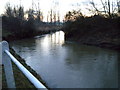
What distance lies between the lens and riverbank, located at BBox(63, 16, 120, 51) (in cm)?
2143

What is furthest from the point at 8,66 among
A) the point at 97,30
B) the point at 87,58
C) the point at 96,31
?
the point at 97,30

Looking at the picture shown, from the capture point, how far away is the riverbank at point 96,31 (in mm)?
21434

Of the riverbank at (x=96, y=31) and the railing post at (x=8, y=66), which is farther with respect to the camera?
the riverbank at (x=96, y=31)

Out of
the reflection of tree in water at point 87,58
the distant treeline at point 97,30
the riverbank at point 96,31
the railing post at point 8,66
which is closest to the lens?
the railing post at point 8,66

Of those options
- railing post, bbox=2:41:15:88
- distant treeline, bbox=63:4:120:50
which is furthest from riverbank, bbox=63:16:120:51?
railing post, bbox=2:41:15:88

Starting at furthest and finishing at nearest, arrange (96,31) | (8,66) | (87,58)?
1. (96,31)
2. (87,58)
3. (8,66)

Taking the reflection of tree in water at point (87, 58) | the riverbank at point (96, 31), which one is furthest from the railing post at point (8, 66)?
the riverbank at point (96, 31)

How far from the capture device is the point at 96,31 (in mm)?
26312

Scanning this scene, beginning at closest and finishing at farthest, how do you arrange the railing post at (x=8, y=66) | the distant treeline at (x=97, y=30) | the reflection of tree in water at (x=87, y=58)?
the railing post at (x=8, y=66)
the reflection of tree in water at (x=87, y=58)
the distant treeline at (x=97, y=30)

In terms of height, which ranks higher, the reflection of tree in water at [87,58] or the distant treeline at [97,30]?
the distant treeline at [97,30]

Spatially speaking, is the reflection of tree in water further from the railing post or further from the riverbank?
the railing post

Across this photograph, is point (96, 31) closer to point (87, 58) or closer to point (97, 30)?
point (97, 30)

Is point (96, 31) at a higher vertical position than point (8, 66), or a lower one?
lower

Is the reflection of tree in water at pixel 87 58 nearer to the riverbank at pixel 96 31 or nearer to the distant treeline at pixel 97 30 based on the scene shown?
the riverbank at pixel 96 31
